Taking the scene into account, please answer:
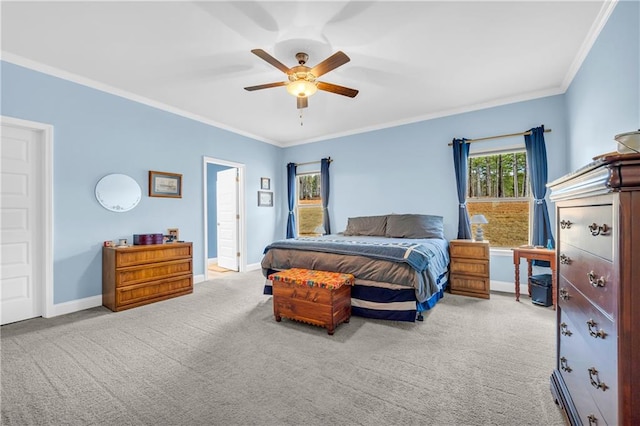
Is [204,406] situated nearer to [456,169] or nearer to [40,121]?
[40,121]

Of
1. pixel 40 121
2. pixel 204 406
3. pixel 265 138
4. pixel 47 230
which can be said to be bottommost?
pixel 204 406

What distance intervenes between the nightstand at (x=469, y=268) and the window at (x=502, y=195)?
27.0 inches

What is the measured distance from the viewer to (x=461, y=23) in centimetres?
239

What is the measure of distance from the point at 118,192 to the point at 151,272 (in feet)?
3.76

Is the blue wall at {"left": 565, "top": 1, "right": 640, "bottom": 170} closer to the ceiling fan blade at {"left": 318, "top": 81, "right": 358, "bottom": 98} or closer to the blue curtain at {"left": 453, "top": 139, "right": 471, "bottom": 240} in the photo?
the blue curtain at {"left": 453, "top": 139, "right": 471, "bottom": 240}

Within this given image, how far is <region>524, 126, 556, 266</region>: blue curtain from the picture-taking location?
3.62 m

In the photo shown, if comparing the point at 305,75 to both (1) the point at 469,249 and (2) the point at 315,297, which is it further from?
(1) the point at 469,249

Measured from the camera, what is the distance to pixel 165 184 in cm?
421

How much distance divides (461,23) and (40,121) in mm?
4388

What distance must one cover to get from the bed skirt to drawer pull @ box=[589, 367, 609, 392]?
65.7 inches

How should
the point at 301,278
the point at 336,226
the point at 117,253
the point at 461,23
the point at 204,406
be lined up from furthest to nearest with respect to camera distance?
the point at 336,226
the point at 117,253
the point at 301,278
the point at 461,23
the point at 204,406

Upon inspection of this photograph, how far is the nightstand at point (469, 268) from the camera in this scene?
3.65 m

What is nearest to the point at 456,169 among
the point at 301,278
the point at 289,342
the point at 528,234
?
the point at 528,234

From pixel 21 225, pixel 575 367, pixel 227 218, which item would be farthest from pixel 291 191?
pixel 575 367
